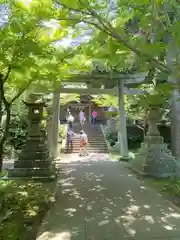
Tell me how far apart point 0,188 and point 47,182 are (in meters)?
1.90

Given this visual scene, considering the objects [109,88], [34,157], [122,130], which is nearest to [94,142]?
[109,88]

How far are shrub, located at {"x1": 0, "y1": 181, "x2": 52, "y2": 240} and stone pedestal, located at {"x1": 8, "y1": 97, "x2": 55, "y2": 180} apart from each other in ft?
2.79

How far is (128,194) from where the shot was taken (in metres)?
6.45

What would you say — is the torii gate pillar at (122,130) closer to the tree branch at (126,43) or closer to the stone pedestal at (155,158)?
the stone pedestal at (155,158)

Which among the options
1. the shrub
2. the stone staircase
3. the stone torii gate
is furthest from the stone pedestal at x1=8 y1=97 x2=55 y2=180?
the stone staircase

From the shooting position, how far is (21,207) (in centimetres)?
532

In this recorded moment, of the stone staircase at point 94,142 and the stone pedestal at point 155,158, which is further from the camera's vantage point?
the stone staircase at point 94,142

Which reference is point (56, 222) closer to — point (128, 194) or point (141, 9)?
point (128, 194)

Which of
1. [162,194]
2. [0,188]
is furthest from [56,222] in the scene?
[162,194]

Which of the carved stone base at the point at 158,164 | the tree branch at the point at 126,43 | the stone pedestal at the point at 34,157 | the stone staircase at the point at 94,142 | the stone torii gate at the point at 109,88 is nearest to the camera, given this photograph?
the tree branch at the point at 126,43

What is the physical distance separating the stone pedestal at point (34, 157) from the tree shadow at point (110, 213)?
89 centimetres

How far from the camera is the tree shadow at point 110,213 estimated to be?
3.98 m

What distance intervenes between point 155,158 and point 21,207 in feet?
15.7

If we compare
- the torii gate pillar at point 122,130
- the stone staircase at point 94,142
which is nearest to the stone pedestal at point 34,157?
the torii gate pillar at point 122,130
